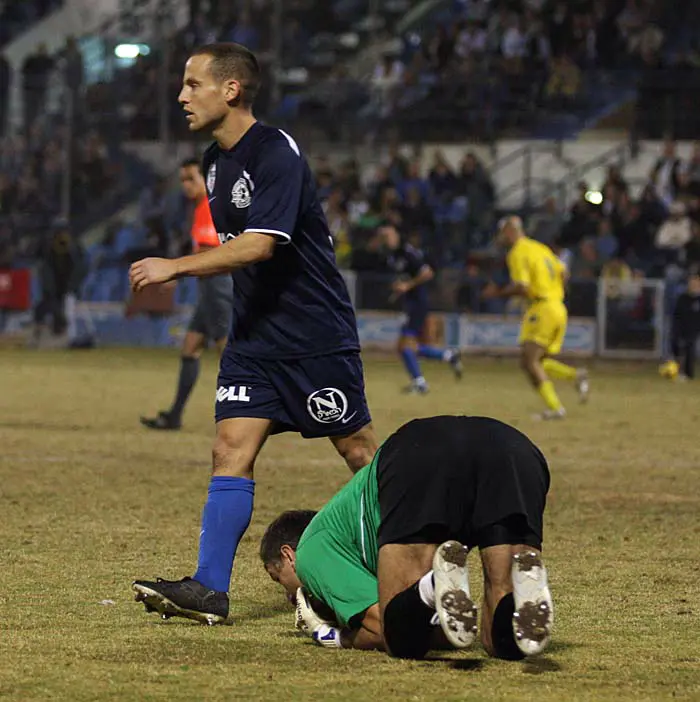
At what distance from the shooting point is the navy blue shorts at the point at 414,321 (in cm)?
2252

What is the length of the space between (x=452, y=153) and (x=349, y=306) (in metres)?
27.8

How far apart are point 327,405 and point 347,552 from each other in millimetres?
945

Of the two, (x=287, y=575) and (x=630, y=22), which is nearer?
(x=287, y=575)

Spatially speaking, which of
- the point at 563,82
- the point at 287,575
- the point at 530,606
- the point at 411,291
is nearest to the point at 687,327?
the point at 411,291

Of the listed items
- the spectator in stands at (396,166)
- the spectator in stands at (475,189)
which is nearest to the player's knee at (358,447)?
the spectator in stands at (475,189)

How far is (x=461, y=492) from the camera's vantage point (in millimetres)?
5926

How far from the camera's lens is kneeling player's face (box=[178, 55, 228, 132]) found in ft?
22.7

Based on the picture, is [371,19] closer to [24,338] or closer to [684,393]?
[24,338]

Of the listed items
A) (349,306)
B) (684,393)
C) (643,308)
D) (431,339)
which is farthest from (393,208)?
(349,306)

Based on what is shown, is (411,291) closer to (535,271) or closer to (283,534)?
(535,271)

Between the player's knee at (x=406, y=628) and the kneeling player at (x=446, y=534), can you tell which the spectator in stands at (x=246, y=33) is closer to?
the kneeling player at (x=446, y=534)

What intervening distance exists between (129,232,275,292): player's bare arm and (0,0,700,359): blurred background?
2287 cm

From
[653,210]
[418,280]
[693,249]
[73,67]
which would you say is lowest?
[418,280]

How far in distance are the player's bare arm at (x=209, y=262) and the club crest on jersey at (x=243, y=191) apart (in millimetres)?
203
